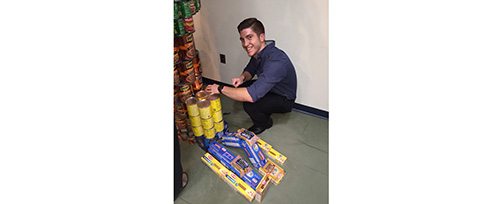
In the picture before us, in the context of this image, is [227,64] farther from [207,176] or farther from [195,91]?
[207,176]

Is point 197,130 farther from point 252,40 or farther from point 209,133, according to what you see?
point 252,40

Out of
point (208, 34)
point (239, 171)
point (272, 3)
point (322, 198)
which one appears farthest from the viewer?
point (208, 34)

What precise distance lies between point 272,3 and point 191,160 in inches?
45.9

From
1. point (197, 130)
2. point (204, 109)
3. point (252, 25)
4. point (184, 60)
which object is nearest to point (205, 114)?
point (204, 109)

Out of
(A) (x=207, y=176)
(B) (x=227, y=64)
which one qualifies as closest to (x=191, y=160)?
(A) (x=207, y=176)

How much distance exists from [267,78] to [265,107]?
29 cm

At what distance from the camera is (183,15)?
1.76 metres

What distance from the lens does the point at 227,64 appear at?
8.75 feet

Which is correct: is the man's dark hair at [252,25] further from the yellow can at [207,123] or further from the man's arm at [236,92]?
the yellow can at [207,123]

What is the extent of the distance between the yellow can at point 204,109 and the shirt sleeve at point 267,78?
0.27 m

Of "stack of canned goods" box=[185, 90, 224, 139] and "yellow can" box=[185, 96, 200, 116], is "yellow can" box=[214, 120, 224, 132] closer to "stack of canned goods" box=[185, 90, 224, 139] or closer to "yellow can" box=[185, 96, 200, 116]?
"stack of canned goods" box=[185, 90, 224, 139]
